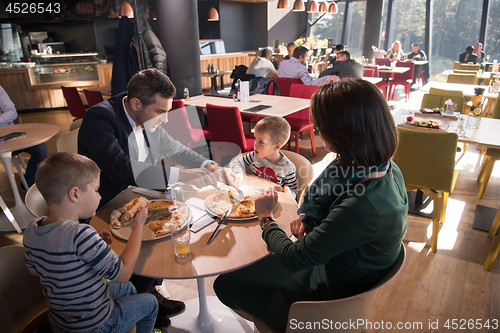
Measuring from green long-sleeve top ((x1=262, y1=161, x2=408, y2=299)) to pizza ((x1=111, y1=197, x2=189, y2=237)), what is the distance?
444mm

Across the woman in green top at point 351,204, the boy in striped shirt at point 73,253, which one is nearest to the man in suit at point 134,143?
the boy in striped shirt at point 73,253

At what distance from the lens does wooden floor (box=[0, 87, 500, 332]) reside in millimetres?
1924

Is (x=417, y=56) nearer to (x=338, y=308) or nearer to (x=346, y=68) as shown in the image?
(x=346, y=68)

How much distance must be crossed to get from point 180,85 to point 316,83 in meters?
2.25

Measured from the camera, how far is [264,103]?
157 inches

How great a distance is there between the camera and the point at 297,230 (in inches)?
53.2

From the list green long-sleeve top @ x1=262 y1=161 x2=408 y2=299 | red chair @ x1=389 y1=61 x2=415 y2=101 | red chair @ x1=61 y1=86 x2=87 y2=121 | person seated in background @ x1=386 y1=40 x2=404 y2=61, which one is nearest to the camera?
green long-sleeve top @ x1=262 y1=161 x2=408 y2=299

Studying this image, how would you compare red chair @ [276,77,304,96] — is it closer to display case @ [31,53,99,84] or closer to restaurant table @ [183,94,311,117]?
restaurant table @ [183,94,311,117]

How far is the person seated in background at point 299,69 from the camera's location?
5.35 m

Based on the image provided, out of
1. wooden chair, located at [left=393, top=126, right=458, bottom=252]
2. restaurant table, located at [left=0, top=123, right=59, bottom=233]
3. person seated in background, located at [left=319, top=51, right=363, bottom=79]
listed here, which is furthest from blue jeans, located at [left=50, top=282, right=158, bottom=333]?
person seated in background, located at [left=319, top=51, right=363, bottom=79]

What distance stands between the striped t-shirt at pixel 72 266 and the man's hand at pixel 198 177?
62 cm

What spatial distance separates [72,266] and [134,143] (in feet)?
3.25

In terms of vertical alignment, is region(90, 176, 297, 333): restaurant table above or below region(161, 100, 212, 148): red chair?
below

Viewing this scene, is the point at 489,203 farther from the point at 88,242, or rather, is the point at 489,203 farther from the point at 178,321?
the point at 88,242
